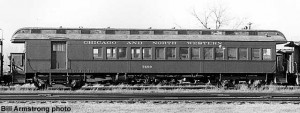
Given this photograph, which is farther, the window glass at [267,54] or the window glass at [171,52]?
the window glass at [267,54]

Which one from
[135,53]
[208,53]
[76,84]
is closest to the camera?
[76,84]

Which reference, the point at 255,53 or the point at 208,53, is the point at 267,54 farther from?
the point at 208,53

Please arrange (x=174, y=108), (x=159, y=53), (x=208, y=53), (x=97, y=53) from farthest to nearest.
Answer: (x=208, y=53) < (x=159, y=53) < (x=97, y=53) < (x=174, y=108)

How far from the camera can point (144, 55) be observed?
2550 cm

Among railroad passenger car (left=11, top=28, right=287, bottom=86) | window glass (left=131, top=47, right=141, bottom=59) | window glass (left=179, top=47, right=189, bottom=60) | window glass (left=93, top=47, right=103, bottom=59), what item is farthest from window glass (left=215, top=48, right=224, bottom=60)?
window glass (left=93, top=47, right=103, bottom=59)

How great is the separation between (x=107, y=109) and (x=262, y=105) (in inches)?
222

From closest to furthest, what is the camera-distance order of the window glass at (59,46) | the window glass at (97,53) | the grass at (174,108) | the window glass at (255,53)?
the grass at (174,108) < the window glass at (59,46) < the window glass at (97,53) < the window glass at (255,53)

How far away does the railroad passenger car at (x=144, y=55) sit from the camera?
82.0ft

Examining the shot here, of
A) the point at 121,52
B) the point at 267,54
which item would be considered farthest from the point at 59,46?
the point at 267,54

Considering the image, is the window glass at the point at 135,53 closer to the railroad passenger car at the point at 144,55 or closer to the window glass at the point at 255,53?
the railroad passenger car at the point at 144,55

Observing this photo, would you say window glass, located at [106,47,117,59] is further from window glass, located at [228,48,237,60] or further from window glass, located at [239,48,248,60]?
window glass, located at [239,48,248,60]

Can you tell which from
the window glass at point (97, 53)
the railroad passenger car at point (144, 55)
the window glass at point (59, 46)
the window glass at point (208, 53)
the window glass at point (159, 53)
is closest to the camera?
the railroad passenger car at point (144, 55)

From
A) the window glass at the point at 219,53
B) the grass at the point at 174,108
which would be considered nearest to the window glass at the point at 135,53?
the window glass at the point at 219,53

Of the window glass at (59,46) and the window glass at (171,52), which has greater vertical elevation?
the window glass at (59,46)
